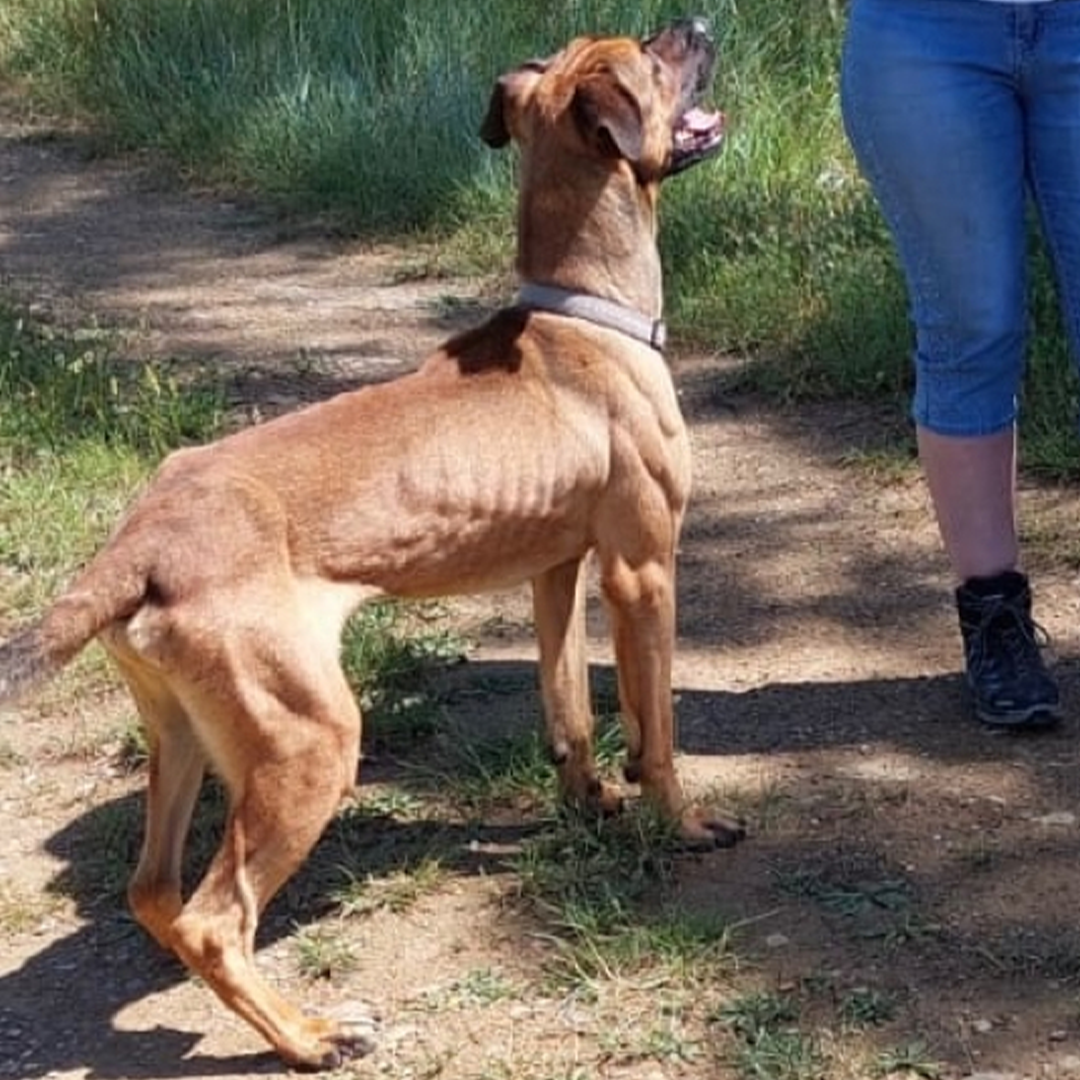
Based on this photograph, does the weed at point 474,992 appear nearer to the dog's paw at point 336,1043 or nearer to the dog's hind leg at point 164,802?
the dog's paw at point 336,1043

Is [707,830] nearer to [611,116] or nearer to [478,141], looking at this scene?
[611,116]

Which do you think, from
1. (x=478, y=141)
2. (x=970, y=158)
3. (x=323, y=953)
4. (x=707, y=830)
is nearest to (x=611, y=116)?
(x=970, y=158)

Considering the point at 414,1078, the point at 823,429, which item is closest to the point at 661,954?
the point at 414,1078

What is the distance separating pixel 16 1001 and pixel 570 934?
992 millimetres

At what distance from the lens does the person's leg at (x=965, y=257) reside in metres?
4.67

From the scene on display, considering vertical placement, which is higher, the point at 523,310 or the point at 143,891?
the point at 523,310

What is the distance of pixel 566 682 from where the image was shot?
15.8 feet

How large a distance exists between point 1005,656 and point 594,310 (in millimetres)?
1167

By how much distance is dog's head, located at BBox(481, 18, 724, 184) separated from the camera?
181 inches

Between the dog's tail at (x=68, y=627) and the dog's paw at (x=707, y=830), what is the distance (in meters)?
1.23

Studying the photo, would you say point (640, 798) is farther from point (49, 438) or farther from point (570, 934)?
point (49, 438)

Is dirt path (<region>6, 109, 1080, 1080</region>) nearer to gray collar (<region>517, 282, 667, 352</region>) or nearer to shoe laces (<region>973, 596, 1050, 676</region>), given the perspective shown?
shoe laces (<region>973, 596, 1050, 676</region>)

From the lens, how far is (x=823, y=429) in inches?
273

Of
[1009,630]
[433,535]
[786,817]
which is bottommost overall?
[786,817]
